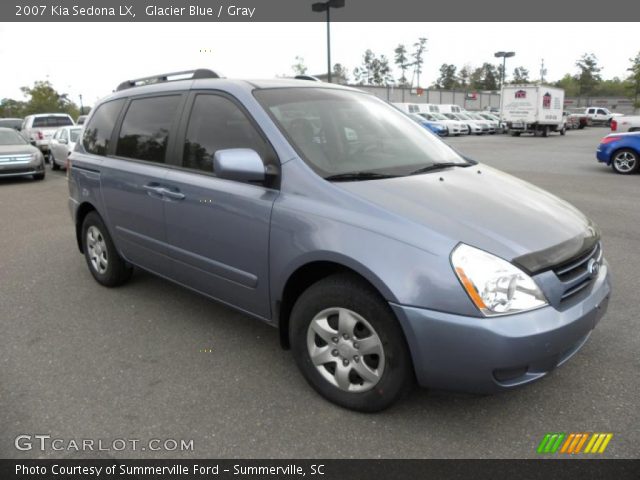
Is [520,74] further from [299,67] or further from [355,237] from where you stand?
[355,237]

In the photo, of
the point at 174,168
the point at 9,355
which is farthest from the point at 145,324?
the point at 174,168

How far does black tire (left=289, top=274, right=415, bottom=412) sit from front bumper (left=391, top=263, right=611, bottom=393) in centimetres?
9

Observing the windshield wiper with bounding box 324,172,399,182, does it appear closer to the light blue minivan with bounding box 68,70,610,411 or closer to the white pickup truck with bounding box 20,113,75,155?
the light blue minivan with bounding box 68,70,610,411

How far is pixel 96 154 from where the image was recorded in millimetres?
4766

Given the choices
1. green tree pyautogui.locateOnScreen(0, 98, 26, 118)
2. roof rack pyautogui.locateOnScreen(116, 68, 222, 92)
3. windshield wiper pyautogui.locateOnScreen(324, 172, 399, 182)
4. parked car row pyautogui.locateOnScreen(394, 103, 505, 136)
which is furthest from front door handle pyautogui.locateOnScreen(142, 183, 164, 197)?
green tree pyautogui.locateOnScreen(0, 98, 26, 118)

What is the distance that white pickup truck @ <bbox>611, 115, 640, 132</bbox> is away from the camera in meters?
16.1

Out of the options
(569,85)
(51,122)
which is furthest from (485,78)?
(51,122)

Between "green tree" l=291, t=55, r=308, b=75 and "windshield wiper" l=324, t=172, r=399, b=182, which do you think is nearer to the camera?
"windshield wiper" l=324, t=172, r=399, b=182

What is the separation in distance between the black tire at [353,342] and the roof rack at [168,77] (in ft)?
6.27

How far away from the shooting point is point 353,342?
2760mm

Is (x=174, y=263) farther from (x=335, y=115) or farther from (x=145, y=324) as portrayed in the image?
(x=335, y=115)

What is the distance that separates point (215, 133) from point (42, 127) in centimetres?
1922

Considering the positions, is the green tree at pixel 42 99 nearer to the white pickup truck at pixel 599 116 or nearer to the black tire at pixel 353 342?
the white pickup truck at pixel 599 116

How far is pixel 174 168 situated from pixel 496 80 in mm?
124058
